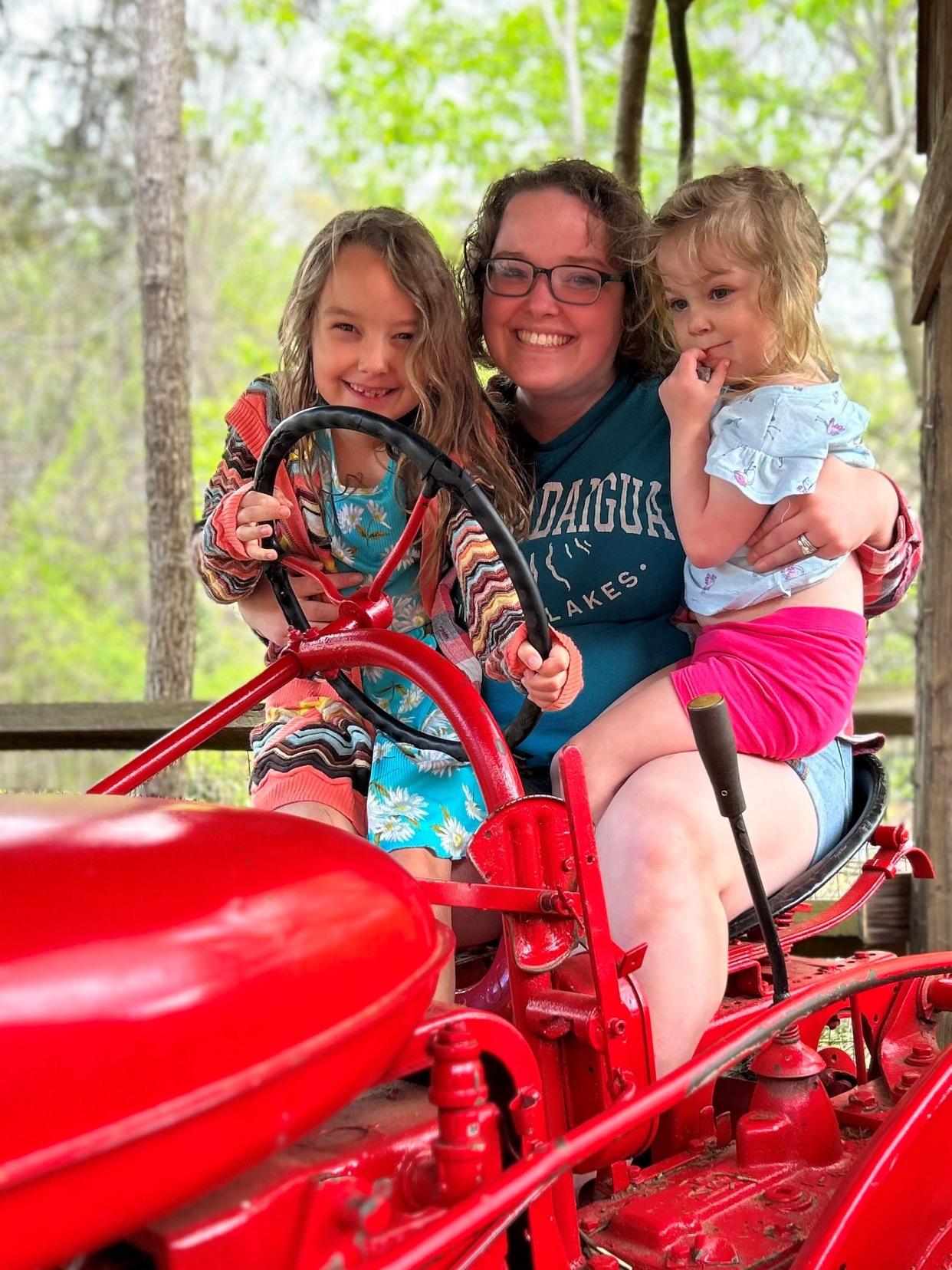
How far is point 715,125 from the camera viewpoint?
1078 cm

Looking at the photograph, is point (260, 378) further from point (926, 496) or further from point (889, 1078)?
point (926, 496)

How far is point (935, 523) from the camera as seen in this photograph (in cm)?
334

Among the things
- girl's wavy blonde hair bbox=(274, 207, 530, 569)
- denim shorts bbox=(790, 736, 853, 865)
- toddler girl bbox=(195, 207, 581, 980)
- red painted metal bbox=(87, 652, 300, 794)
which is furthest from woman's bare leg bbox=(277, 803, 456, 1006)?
denim shorts bbox=(790, 736, 853, 865)

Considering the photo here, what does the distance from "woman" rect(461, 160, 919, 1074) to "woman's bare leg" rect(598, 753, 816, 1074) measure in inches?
4.2

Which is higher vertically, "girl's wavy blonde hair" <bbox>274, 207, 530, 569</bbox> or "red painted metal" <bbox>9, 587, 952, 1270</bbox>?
"girl's wavy blonde hair" <bbox>274, 207, 530, 569</bbox>

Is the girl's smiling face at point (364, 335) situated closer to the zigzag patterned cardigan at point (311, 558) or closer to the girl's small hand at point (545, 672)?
the zigzag patterned cardigan at point (311, 558)

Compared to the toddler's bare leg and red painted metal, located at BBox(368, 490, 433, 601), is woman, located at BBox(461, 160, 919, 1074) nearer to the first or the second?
the toddler's bare leg

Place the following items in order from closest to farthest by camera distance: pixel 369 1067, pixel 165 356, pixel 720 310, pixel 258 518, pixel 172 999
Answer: pixel 172 999, pixel 369 1067, pixel 258 518, pixel 720 310, pixel 165 356

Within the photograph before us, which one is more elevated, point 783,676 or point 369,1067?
point 783,676

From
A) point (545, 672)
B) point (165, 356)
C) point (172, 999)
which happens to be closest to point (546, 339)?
point (545, 672)

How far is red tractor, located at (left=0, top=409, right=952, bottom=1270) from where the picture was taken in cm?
Answer: 84

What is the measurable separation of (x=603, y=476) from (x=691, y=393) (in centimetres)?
22

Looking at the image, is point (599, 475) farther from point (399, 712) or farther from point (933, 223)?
point (933, 223)

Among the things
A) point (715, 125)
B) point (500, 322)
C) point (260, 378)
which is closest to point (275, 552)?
point (260, 378)
